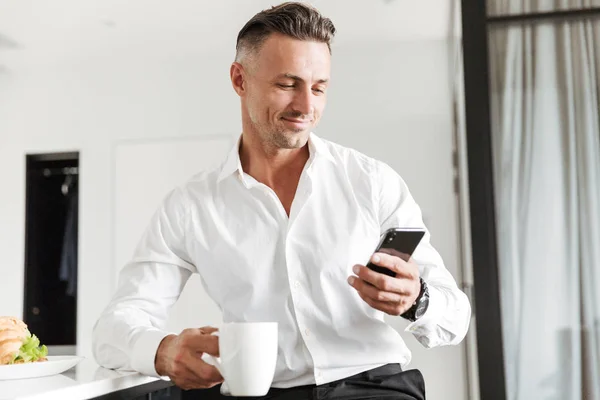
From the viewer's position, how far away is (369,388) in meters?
1.21

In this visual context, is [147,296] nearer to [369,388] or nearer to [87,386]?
[87,386]

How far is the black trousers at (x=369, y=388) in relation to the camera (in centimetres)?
119

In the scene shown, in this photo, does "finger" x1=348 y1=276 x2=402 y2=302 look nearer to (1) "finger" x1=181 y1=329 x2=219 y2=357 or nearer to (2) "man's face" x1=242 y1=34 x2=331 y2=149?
(1) "finger" x1=181 y1=329 x2=219 y2=357

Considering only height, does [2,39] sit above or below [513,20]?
above

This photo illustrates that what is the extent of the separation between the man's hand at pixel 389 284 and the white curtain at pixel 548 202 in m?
1.07

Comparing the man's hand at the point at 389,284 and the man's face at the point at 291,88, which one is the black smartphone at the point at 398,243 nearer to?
the man's hand at the point at 389,284

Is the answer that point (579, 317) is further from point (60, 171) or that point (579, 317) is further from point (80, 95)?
point (60, 171)

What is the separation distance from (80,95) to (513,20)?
356 cm

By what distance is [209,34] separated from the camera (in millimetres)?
4301

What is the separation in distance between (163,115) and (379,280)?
3.88m

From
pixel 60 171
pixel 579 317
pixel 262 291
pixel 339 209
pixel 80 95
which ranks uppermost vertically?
pixel 80 95

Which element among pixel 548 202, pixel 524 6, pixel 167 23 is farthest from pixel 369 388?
pixel 167 23

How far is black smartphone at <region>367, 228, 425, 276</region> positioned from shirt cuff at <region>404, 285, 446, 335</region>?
15 centimetres

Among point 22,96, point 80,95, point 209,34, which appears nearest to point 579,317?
point 209,34
